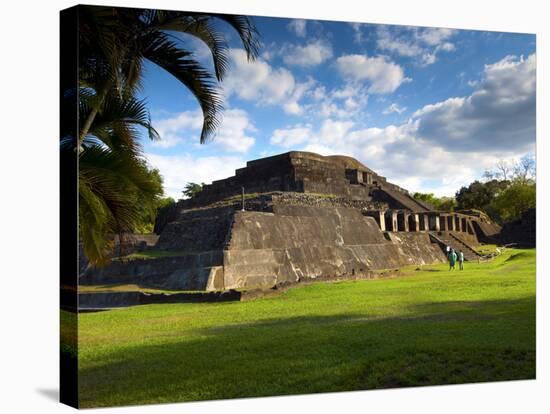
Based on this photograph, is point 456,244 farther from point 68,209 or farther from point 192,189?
point 68,209

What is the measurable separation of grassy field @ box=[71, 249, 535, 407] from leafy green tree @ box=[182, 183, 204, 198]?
1.87 m

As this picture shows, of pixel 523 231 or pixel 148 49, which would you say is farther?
pixel 523 231

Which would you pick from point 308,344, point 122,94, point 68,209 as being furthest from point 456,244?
point 68,209

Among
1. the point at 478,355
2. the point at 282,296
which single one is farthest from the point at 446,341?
the point at 282,296

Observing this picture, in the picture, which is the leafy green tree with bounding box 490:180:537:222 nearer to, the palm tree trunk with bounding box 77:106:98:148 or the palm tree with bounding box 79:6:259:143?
the palm tree with bounding box 79:6:259:143

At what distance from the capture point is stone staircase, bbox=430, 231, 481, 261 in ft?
53.7

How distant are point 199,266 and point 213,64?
14.1 feet

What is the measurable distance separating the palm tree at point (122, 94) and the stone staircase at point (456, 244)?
977 cm

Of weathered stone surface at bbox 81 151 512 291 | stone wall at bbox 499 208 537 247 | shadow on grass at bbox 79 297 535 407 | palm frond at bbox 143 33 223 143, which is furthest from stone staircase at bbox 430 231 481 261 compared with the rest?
palm frond at bbox 143 33 223 143

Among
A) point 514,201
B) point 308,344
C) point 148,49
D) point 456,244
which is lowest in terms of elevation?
point 308,344

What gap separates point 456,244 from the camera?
663 inches

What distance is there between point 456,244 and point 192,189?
349 inches

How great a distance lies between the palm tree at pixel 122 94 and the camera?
7121 millimetres

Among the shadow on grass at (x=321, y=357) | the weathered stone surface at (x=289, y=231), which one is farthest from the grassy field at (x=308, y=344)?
the weathered stone surface at (x=289, y=231)
